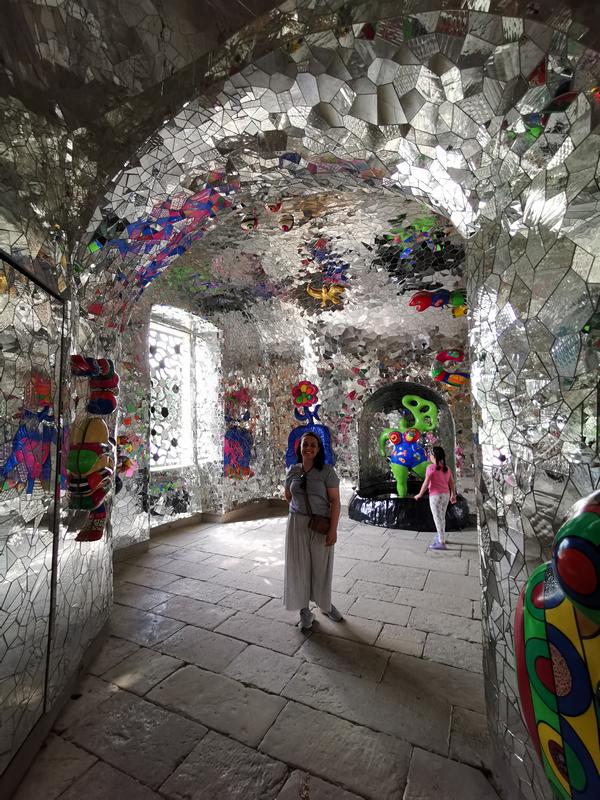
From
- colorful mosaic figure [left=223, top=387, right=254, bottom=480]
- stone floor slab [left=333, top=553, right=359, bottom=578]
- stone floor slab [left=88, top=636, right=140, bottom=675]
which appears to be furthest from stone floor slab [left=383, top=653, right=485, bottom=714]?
colorful mosaic figure [left=223, top=387, right=254, bottom=480]

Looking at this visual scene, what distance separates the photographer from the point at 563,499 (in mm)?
1228

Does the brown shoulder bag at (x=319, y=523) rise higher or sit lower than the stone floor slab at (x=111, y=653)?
higher

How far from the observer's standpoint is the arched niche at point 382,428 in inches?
257

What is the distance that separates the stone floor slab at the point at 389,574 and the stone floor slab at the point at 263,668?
145cm

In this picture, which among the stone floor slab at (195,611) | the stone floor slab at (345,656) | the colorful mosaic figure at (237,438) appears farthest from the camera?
the colorful mosaic figure at (237,438)

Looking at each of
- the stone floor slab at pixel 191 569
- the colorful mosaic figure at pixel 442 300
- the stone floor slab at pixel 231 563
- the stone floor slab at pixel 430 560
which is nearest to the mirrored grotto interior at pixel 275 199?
the stone floor slab at pixel 191 569

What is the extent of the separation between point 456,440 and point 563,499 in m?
4.90

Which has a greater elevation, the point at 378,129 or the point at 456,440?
the point at 378,129

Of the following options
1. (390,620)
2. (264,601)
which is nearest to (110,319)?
(264,601)

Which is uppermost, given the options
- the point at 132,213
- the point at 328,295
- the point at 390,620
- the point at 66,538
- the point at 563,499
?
the point at 328,295

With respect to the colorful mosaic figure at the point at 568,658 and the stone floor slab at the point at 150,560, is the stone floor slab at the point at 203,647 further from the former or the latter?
the colorful mosaic figure at the point at 568,658

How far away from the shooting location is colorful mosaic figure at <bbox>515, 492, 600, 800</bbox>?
0.67 metres

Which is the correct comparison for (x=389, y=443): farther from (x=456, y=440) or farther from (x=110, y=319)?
(x=110, y=319)

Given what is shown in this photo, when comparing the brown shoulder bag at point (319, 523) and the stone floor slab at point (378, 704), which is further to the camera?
the brown shoulder bag at point (319, 523)
